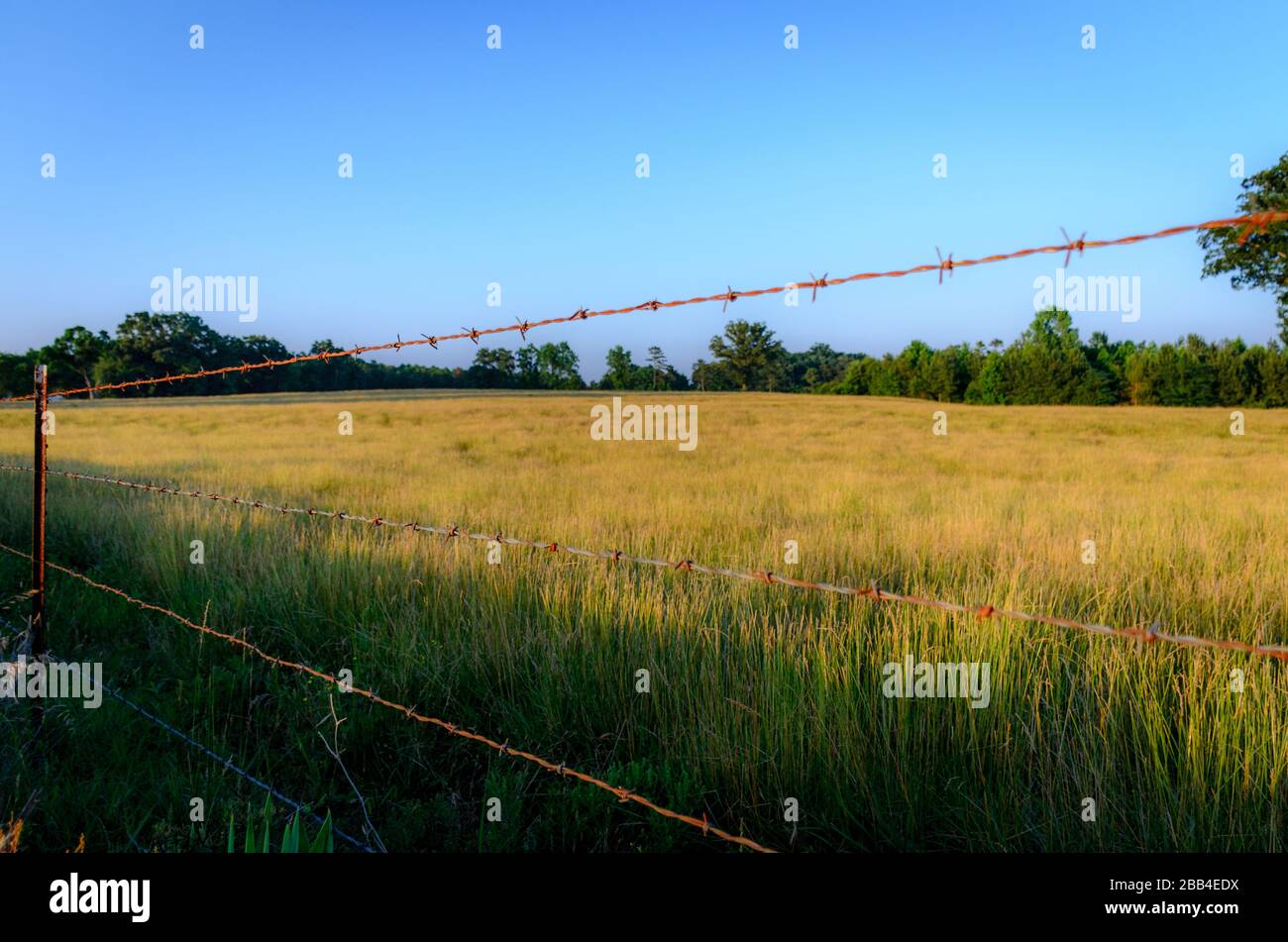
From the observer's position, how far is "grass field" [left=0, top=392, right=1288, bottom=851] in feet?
7.33

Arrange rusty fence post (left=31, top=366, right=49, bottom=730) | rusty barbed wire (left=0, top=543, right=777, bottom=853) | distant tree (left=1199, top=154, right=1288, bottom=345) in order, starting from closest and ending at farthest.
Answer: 1. rusty barbed wire (left=0, top=543, right=777, bottom=853)
2. rusty fence post (left=31, top=366, right=49, bottom=730)
3. distant tree (left=1199, top=154, right=1288, bottom=345)

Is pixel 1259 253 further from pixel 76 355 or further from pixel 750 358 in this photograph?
pixel 76 355

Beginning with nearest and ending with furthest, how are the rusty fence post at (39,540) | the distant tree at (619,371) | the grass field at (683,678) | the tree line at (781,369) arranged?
the grass field at (683,678) < the rusty fence post at (39,540) < the tree line at (781,369) < the distant tree at (619,371)

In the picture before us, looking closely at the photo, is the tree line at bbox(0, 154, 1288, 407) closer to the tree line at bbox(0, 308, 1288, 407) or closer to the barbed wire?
the tree line at bbox(0, 308, 1288, 407)

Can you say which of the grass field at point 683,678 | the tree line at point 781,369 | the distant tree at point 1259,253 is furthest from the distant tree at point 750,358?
the grass field at point 683,678

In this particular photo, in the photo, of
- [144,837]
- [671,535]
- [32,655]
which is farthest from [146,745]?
[671,535]

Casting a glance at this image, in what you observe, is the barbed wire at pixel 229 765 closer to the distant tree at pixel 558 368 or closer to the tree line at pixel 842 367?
the tree line at pixel 842 367

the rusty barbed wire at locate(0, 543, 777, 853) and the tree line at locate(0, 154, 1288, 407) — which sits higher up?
the tree line at locate(0, 154, 1288, 407)

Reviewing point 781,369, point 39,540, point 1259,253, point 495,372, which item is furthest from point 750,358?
point 39,540

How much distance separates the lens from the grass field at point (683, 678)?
2234mm

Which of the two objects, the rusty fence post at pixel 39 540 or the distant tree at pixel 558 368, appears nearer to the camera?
the rusty fence post at pixel 39 540

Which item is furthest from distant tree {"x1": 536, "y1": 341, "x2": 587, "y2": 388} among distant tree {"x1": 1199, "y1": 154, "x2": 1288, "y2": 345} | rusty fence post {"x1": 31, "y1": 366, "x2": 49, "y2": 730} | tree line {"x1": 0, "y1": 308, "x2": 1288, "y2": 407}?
rusty fence post {"x1": 31, "y1": 366, "x2": 49, "y2": 730}

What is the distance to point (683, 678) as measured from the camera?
287 cm

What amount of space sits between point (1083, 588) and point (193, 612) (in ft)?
16.7
